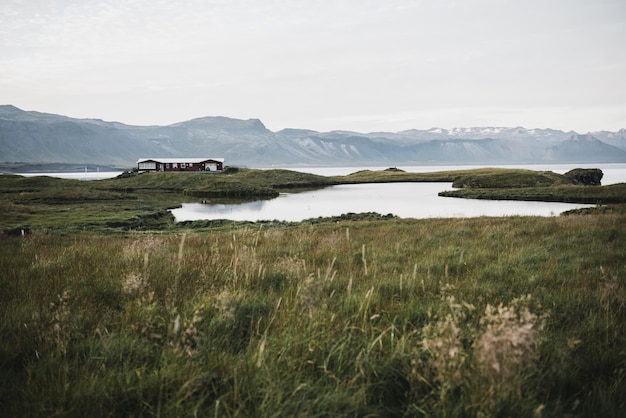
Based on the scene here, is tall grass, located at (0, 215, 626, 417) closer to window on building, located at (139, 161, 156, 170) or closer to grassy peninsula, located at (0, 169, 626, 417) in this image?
grassy peninsula, located at (0, 169, 626, 417)

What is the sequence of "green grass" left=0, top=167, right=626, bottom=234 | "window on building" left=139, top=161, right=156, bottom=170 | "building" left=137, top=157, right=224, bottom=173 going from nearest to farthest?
"green grass" left=0, top=167, right=626, bottom=234
"building" left=137, top=157, right=224, bottom=173
"window on building" left=139, top=161, right=156, bottom=170

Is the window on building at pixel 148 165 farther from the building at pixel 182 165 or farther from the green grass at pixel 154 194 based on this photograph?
the green grass at pixel 154 194

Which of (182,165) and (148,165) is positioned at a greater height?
(182,165)

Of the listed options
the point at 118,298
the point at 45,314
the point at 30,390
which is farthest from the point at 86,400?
the point at 118,298

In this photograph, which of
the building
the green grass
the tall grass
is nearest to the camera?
the tall grass

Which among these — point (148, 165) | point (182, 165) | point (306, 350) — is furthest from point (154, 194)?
point (306, 350)

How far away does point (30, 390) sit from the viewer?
3971 millimetres

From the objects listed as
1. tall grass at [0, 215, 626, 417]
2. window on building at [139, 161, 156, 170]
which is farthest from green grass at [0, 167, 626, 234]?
window on building at [139, 161, 156, 170]

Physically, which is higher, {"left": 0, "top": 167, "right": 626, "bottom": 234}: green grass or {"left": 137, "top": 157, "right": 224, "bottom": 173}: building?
{"left": 137, "top": 157, "right": 224, "bottom": 173}: building

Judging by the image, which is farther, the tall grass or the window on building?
the window on building

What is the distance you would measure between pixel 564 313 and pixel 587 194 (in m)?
74.8

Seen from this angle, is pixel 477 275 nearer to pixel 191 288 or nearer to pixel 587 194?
pixel 191 288

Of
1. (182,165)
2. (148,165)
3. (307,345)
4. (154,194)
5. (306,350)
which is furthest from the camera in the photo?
(182,165)

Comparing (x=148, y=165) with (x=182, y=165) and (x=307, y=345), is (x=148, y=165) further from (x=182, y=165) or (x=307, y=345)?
(x=307, y=345)
